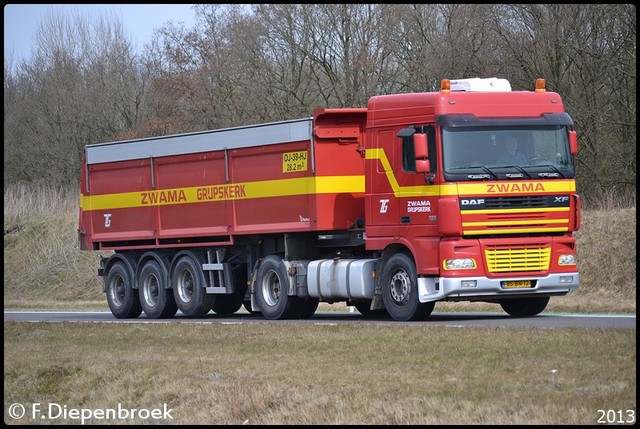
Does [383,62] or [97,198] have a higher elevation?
[383,62]

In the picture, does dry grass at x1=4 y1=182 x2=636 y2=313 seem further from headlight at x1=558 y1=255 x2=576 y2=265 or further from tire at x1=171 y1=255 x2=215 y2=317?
tire at x1=171 y1=255 x2=215 y2=317

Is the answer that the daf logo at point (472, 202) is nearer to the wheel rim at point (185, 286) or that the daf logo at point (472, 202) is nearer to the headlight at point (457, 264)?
the headlight at point (457, 264)

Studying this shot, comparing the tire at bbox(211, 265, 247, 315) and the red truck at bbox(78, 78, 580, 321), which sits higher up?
the red truck at bbox(78, 78, 580, 321)

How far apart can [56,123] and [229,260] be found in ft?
100

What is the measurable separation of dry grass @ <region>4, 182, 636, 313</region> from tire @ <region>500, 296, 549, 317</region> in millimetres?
2132

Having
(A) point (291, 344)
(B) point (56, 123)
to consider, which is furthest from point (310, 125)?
(B) point (56, 123)

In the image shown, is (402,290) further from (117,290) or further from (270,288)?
(117,290)

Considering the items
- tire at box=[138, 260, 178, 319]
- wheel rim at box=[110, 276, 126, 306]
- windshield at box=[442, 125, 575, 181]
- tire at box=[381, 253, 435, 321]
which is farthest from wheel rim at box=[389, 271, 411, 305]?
wheel rim at box=[110, 276, 126, 306]

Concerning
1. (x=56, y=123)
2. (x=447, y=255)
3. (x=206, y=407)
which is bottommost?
(x=206, y=407)

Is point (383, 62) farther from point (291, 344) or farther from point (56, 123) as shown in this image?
point (291, 344)

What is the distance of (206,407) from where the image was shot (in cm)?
1333

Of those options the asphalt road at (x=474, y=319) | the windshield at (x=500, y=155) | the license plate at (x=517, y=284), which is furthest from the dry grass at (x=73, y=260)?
the windshield at (x=500, y=155)

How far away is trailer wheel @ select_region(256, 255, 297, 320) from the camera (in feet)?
77.2

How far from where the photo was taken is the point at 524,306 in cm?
2258
